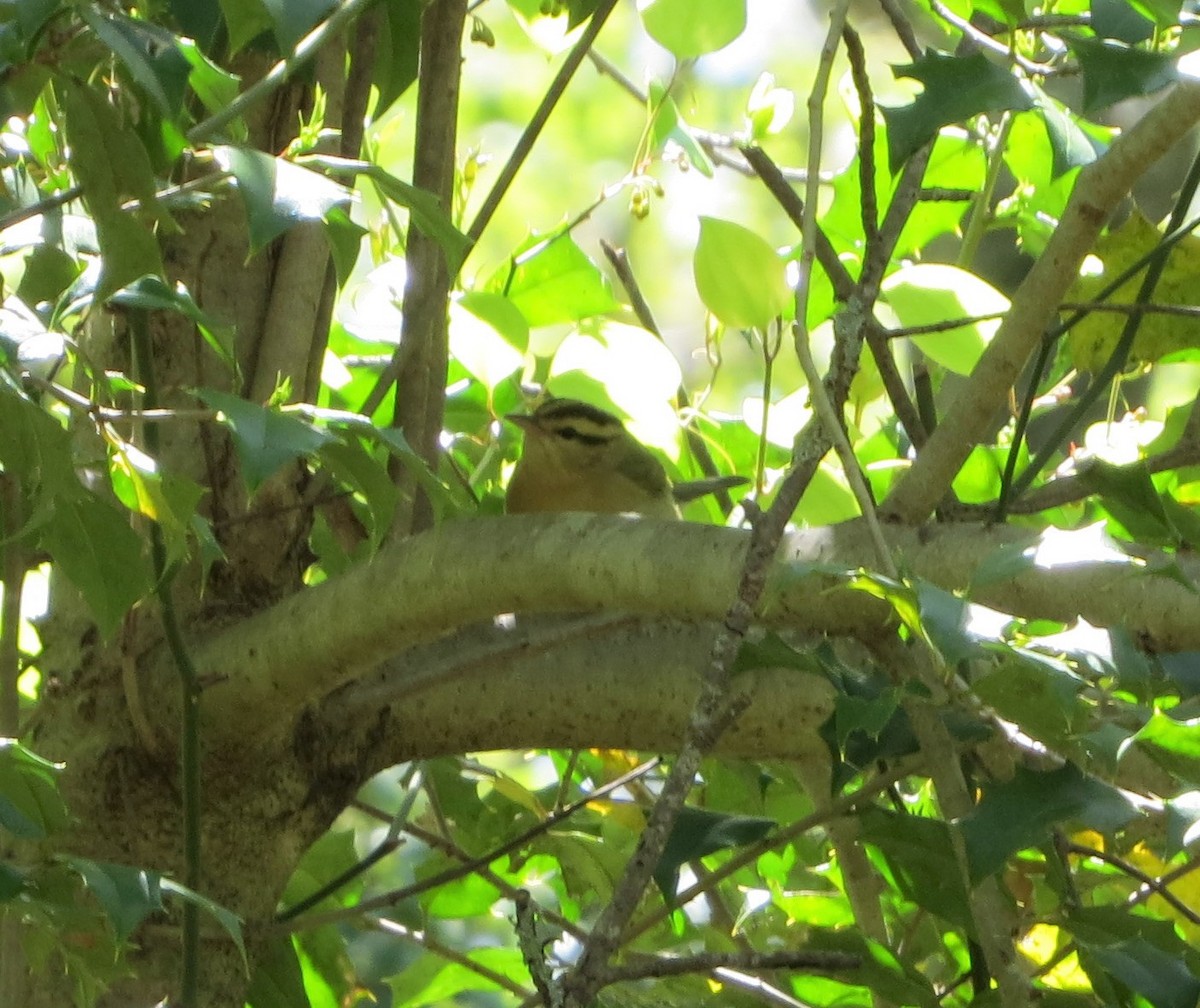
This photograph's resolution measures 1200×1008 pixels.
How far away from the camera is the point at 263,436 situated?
3.75 ft

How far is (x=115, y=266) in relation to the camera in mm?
1099

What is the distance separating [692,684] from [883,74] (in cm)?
566

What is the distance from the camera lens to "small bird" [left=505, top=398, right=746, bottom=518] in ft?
10.6

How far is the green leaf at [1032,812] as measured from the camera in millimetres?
1151

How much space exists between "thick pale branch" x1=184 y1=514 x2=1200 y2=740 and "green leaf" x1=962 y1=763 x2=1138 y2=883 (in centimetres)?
15

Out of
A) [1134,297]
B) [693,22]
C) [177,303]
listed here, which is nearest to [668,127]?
[693,22]

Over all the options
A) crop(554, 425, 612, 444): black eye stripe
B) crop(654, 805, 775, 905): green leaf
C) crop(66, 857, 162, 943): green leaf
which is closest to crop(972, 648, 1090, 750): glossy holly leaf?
crop(654, 805, 775, 905): green leaf

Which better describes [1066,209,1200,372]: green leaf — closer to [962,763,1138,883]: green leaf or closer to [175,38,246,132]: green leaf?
[962,763,1138,883]: green leaf

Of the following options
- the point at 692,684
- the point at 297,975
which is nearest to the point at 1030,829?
the point at 692,684

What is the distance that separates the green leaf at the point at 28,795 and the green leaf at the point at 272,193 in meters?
0.42

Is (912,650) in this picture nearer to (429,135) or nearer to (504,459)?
(429,135)

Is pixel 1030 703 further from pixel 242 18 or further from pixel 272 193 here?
pixel 242 18

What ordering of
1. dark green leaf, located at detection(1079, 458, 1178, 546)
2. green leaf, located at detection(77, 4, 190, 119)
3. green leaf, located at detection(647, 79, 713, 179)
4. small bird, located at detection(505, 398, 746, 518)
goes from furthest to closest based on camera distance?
small bird, located at detection(505, 398, 746, 518)
green leaf, located at detection(647, 79, 713, 179)
dark green leaf, located at detection(1079, 458, 1178, 546)
green leaf, located at detection(77, 4, 190, 119)

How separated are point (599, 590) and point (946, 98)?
54 centimetres
